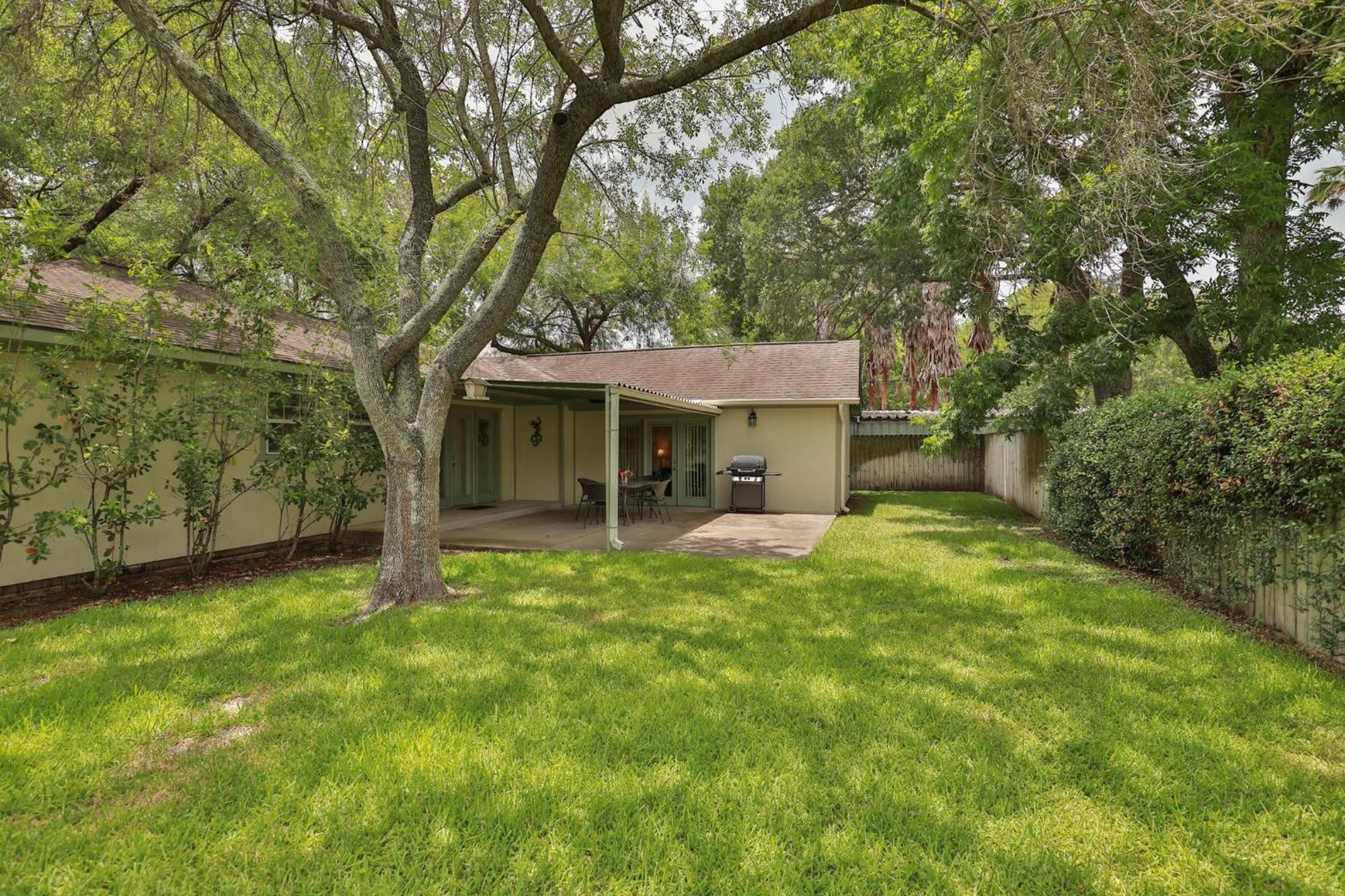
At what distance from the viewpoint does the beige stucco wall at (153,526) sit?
5914 millimetres

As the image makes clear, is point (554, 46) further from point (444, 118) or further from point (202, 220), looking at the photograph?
point (202, 220)

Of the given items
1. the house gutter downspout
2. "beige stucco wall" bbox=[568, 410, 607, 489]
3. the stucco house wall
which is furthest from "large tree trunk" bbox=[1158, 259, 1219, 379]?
the stucco house wall

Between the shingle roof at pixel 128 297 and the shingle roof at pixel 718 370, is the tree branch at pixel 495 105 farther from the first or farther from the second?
the shingle roof at pixel 718 370

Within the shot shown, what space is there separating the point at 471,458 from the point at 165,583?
691 centimetres

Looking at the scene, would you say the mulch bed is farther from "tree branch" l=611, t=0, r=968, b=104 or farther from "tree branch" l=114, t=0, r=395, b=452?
"tree branch" l=611, t=0, r=968, b=104

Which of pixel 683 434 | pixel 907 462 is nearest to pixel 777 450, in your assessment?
pixel 683 434

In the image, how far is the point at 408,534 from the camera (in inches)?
229

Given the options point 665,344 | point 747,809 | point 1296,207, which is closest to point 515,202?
point 747,809

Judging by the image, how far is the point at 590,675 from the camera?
4.09m

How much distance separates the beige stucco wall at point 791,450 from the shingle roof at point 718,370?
52 centimetres

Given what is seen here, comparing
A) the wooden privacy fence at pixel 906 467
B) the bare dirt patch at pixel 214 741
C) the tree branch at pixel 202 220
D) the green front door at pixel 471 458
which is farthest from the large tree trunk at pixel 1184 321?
the tree branch at pixel 202 220

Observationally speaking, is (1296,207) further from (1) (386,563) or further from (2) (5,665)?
(2) (5,665)

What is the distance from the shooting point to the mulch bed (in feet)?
18.6

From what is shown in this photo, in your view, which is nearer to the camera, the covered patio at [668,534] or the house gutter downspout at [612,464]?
the house gutter downspout at [612,464]
